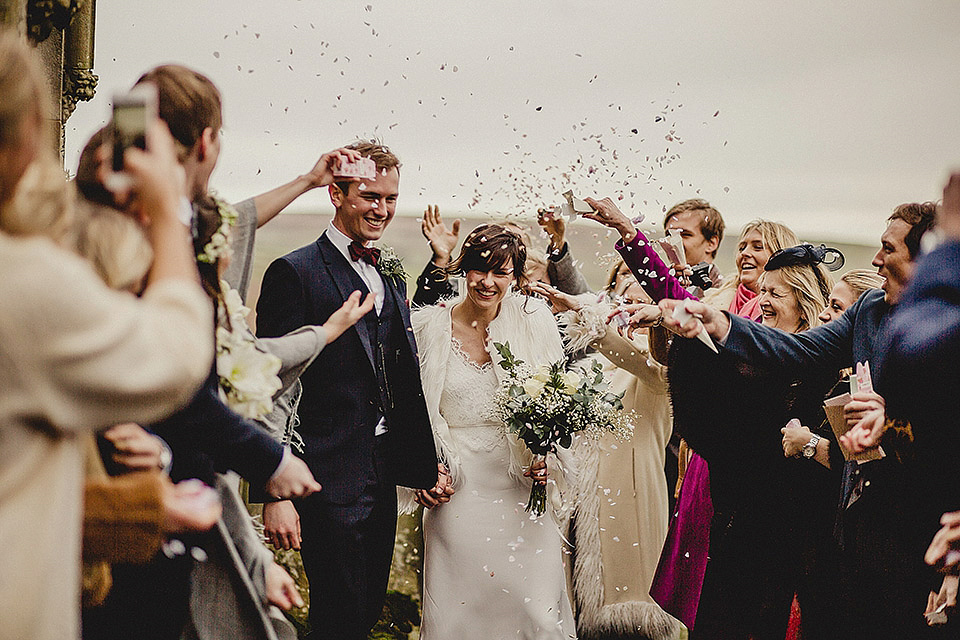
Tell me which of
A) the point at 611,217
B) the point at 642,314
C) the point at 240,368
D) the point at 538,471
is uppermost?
the point at 611,217

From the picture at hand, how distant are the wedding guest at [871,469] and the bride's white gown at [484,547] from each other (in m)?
1.10

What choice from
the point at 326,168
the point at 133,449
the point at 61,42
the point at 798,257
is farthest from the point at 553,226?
the point at 133,449

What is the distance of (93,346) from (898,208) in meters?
2.61

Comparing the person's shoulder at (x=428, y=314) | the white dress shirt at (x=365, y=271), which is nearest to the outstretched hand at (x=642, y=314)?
the person's shoulder at (x=428, y=314)

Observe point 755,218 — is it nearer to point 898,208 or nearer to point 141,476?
point 898,208

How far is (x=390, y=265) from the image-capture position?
10.9ft

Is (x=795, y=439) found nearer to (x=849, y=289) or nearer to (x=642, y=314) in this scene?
(x=849, y=289)

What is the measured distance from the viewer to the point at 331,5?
3391 mm

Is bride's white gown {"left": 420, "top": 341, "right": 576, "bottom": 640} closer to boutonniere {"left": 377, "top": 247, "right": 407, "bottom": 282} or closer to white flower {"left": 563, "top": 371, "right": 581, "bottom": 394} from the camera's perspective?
white flower {"left": 563, "top": 371, "right": 581, "bottom": 394}

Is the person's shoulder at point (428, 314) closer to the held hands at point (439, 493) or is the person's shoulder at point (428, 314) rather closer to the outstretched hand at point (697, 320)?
the held hands at point (439, 493)

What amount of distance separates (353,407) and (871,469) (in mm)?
1650

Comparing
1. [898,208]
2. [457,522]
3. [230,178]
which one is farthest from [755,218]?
[230,178]

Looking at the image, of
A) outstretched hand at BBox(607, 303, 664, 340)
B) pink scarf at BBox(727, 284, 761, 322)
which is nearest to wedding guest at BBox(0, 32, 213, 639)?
outstretched hand at BBox(607, 303, 664, 340)

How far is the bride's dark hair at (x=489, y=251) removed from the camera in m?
3.77
